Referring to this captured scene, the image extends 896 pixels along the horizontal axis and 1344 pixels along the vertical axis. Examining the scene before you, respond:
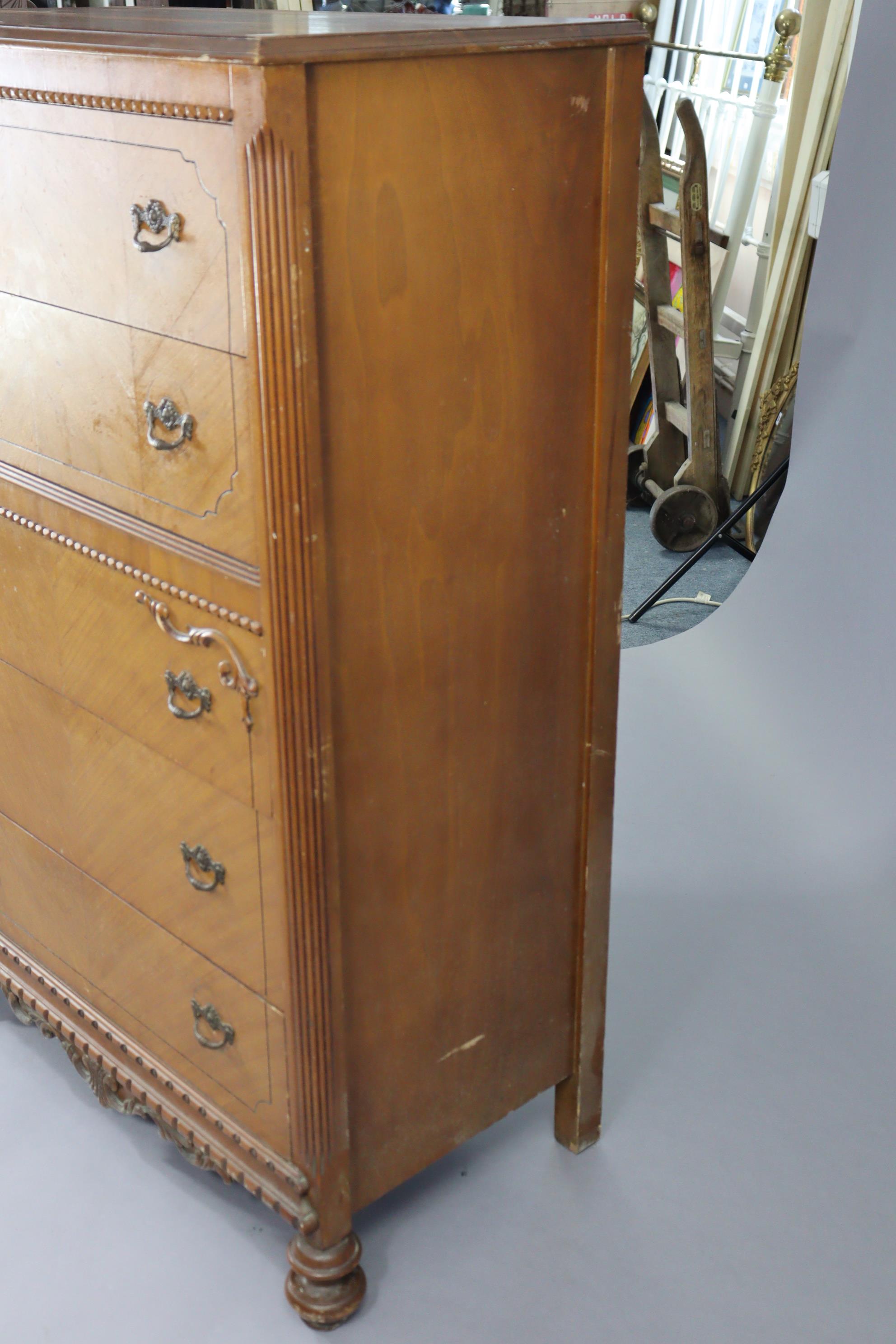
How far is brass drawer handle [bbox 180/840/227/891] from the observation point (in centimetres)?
157

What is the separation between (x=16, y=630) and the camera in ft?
5.93

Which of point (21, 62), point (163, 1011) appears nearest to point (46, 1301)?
point (163, 1011)

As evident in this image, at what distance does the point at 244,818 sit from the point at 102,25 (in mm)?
891

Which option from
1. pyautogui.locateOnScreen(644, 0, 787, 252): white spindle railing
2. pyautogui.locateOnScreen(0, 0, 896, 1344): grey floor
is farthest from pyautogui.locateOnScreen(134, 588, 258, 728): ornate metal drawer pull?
pyautogui.locateOnScreen(644, 0, 787, 252): white spindle railing

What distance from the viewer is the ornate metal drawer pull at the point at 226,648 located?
4.66 ft

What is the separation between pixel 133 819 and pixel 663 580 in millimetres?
2737

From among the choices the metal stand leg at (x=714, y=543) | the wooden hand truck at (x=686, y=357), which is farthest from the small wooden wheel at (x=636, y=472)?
the metal stand leg at (x=714, y=543)

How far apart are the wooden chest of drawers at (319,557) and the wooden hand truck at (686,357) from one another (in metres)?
2.08

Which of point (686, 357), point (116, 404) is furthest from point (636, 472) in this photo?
point (116, 404)

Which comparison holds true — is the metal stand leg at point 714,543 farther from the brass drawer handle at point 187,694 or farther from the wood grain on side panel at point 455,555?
the brass drawer handle at point 187,694

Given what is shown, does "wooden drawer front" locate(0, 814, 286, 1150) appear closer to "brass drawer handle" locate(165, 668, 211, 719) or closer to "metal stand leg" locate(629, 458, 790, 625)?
"brass drawer handle" locate(165, 668, 211, 719)

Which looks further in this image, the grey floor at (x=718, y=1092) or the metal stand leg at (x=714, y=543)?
the metal stand leg at (x=714, y=543)

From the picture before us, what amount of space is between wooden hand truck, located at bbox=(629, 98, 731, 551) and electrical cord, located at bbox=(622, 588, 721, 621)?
0.24 m

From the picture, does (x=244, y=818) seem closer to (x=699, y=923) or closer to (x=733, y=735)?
(x=699, y=923)
